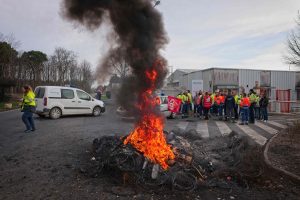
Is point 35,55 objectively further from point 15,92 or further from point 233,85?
point 233,85

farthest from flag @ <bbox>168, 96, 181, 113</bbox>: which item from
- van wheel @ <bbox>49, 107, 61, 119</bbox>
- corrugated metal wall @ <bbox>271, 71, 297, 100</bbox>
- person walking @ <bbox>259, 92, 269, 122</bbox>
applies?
corrugated metal wall @ <bbox>271, 71, 297, 100</bbox>

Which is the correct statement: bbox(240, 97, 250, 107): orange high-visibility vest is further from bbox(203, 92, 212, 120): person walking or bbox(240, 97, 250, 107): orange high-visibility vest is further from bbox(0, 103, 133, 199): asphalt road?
bbox(0, 103, 133, 199): asphalt road

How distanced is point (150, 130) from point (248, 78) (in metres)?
20.8

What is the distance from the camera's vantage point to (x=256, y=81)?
24.2 meters

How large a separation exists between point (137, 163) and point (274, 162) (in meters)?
3.27

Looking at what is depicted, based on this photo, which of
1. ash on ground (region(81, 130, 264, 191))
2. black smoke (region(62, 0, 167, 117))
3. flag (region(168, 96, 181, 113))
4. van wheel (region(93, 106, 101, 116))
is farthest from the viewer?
van wheel (region(93, 106, 101, 116))

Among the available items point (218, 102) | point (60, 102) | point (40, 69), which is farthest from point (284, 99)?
point (40, 69)

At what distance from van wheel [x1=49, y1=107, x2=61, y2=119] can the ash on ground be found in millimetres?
9139

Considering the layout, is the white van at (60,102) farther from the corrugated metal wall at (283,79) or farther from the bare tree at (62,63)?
the bare tree at (62,63)

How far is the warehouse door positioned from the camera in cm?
2220

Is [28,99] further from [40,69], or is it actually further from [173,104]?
[40,69]

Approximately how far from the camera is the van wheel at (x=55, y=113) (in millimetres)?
15734

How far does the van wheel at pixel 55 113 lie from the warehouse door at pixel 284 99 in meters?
16.4

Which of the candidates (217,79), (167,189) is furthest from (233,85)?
(167,189)
